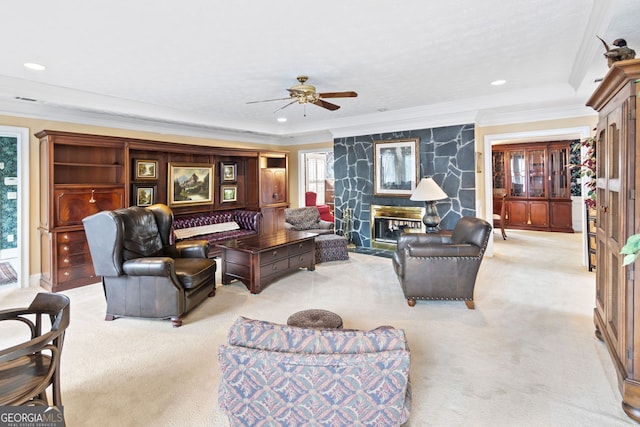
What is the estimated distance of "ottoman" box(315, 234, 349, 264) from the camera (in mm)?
5715

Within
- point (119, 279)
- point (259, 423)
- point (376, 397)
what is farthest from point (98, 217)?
point (376, 397)

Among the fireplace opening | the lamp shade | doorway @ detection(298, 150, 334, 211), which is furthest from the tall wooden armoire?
doorway @ detection(298, 150, 334, 211)

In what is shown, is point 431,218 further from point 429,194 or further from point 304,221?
point 304,221

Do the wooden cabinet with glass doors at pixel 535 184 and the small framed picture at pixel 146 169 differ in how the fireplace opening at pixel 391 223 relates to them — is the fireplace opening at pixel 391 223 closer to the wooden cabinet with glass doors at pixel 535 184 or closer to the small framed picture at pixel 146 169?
the wooden cabinet with glass doors at pixel 535 184

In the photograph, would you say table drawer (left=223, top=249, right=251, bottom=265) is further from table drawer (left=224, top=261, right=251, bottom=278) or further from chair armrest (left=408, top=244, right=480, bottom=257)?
chair armrest (left=408, top=244, right=480, bottom=257)

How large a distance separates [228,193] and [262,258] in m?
3.38

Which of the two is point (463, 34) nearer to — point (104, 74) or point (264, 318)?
point (264, 318)

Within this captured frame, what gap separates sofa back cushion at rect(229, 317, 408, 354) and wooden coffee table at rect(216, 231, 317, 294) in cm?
286

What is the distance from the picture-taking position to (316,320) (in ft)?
8.32

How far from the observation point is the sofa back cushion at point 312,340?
1369mm

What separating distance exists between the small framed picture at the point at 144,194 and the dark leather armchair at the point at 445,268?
4.54 meters

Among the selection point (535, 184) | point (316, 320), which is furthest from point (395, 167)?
point (535, 184)

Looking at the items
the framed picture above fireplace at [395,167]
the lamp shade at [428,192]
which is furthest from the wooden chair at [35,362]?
the framed picture above fireplace at [395,167]

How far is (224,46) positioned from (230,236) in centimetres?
377
